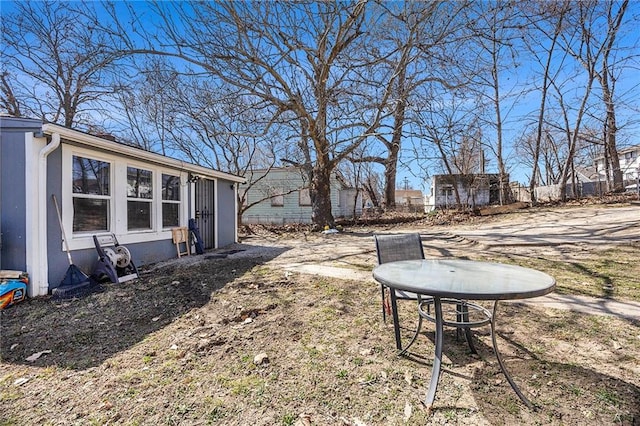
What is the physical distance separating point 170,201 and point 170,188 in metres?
0.31

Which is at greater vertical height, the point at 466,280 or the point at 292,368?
the point at 466,280

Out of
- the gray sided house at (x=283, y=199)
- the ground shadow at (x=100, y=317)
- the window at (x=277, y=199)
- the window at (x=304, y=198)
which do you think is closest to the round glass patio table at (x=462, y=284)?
the ground shadow at (x=100, y=317)

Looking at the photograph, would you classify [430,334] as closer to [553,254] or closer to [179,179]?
[553,254]

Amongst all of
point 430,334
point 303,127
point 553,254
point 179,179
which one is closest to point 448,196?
point 303,127

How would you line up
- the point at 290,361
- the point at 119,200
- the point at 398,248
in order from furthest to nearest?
1. the point at 119,200
2. the point at 398,248
3. the point at 290,361

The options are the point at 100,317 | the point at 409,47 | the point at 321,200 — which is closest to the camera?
the point at 100,317

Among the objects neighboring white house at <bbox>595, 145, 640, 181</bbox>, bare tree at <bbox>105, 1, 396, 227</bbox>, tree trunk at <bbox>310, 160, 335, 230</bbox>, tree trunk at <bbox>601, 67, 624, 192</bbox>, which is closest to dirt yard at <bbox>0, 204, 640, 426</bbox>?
bare tree at <bbox>105, 1, 396, 227</bbox>

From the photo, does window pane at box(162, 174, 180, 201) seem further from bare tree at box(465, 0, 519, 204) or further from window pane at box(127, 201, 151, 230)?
bare tree at box(465, 0, 519, 204)

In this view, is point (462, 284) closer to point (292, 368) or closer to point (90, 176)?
point (292, 368)

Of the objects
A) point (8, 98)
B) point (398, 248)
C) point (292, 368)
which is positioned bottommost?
point (292, 368)

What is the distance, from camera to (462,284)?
1957 mm

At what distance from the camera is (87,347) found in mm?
2814

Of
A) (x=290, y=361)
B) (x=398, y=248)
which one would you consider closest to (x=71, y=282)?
(x=290, y=361)

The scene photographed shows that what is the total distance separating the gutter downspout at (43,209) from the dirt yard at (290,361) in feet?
1.19
